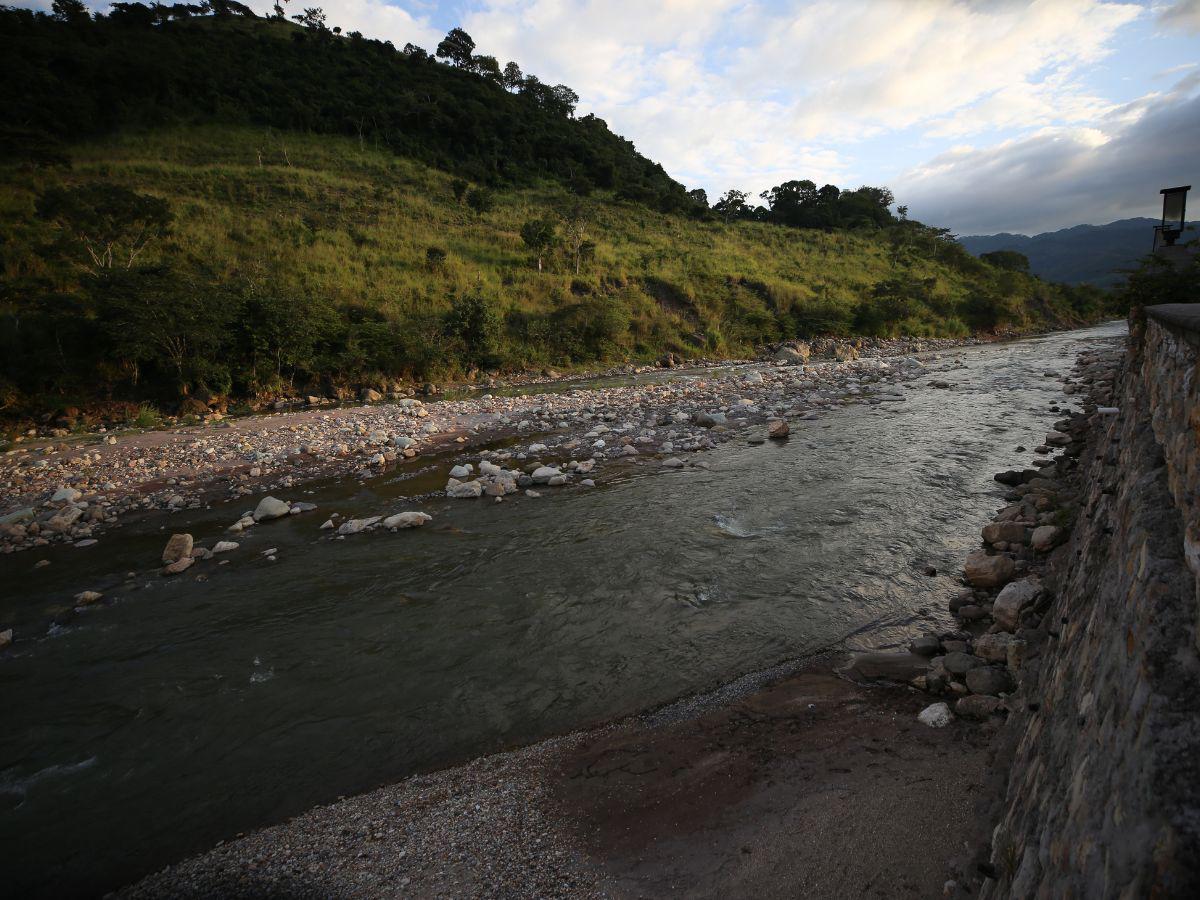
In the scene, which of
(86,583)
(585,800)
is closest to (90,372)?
(86,583)

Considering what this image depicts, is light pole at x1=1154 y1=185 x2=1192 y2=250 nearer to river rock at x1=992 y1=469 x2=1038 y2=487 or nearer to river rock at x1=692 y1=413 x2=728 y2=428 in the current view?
river rock at x1=992 y1=469 x2=1038 y2=487

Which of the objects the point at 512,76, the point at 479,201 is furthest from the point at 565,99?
the point at 479,201

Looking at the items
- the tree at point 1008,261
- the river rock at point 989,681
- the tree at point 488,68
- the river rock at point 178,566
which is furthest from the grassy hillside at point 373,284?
the tree at point 488,68

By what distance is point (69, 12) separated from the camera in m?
55.0

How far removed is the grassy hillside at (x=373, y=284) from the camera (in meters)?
15.6

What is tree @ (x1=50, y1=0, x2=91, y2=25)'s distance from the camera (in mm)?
54156

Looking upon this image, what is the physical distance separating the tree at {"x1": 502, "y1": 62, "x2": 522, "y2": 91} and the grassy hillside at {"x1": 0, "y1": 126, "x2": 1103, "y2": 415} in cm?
4517

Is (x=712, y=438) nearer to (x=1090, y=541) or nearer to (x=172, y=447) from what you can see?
(x=1090, y=541)

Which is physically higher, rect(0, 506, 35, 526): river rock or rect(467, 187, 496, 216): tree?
rect(467, 187, 496, 216): tree

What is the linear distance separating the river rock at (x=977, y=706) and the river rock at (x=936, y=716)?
0.08 meters

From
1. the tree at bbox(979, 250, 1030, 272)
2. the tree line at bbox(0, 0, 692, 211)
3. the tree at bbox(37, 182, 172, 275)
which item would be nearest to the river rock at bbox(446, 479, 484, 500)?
the tree at bbox(37, 182, 172, 275)

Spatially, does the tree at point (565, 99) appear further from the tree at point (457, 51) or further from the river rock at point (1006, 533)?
the river rock at point (1006, 533)

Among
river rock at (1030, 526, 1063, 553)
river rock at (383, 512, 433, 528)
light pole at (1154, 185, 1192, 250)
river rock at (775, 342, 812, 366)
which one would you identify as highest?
light pole at (1154, 185, 1192, 250)

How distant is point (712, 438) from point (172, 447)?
1266 centimetres
